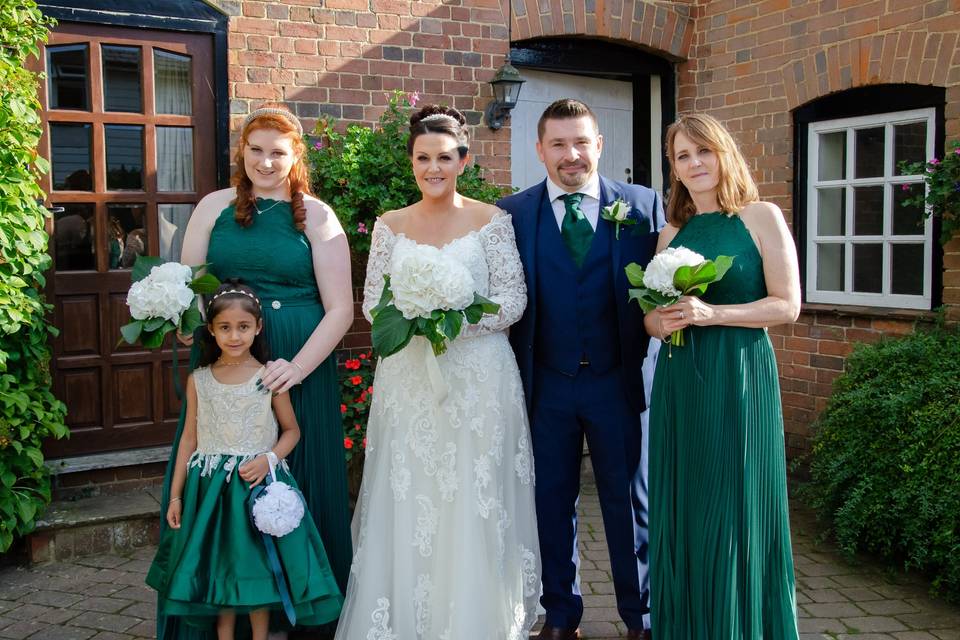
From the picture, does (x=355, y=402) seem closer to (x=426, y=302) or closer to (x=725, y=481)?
(x=426, y=302)

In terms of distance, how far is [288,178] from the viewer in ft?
12.0

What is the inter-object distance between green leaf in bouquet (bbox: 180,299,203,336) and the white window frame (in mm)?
4611

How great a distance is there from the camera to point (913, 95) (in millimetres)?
5828

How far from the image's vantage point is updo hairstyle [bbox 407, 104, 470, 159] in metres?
3.52

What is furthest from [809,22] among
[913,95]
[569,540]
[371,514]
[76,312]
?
[76,312]

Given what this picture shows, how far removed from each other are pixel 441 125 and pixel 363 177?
2246 millimetres

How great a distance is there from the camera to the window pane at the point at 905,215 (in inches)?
233

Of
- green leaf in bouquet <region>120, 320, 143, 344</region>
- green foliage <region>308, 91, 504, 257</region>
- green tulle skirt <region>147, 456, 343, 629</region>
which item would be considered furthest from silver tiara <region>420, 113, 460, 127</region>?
green foliage <region>308, 91, 504, 257</region>

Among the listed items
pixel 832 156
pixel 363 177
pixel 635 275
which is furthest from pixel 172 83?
pixel 832 156

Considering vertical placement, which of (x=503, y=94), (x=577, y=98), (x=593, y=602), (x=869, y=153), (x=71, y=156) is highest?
(x=577, y=98)

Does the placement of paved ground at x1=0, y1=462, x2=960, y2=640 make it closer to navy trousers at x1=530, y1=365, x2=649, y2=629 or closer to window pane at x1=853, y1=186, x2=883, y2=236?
navy trousers at x1=530, y1=365, x2=649, y2=629

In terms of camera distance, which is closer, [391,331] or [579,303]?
[391,331]

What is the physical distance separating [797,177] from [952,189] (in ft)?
4.63

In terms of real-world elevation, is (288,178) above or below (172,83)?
below
